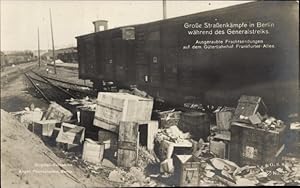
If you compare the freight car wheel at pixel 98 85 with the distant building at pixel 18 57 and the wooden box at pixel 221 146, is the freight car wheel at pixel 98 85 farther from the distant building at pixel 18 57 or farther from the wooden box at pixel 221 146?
the wooden box at pixel 221 146

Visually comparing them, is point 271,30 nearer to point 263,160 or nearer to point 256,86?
point 256,86

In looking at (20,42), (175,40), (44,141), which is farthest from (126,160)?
(20,42)

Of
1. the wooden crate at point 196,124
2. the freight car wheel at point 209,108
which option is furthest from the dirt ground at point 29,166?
the freight car wheel at point 209,108

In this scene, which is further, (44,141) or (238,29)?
(44,141)

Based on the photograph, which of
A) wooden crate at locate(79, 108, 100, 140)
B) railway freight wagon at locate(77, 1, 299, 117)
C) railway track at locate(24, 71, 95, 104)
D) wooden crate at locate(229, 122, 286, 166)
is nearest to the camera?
railway freight wagon at locate(77, 1, 299, 117)

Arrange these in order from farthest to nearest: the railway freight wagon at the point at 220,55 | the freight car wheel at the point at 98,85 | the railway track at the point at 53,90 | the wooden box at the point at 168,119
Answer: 1. the freight car wheel at the point at 98,85
2. the railway track at the point at 53,90
3. the wooden box at the point at 168,119
4. the railway freight wagon at the point at 220,55

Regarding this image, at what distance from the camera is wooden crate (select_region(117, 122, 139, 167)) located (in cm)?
514

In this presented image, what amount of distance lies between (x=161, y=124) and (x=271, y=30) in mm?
2286

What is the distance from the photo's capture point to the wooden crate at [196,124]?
17.5 ft

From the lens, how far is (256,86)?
16.4 feet

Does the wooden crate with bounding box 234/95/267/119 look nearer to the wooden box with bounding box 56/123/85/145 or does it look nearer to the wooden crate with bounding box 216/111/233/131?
the wooden crate with bounding box 216/111/233/131

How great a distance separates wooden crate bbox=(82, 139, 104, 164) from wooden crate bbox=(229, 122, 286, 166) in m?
2.16

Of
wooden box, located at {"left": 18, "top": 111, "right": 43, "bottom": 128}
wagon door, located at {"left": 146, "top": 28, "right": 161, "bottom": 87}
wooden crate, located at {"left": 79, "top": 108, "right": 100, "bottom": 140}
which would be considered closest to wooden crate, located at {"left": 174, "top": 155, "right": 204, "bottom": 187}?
wooden crate, located at {"left": 79, "top": 108, "right": 100, "bottom": 140}

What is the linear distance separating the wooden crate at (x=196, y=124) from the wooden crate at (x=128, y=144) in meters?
0.84
